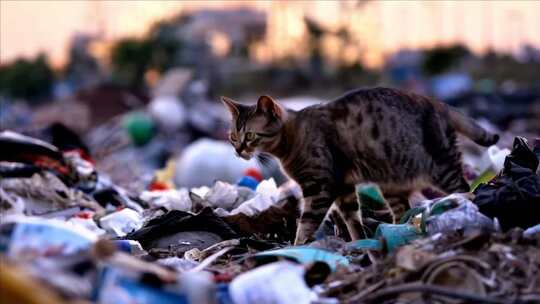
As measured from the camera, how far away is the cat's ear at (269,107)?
18.3ft

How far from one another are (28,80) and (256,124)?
6428 cm

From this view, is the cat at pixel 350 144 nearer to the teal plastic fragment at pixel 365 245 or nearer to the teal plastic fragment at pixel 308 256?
the teal plastic fragment at pixel 365 245

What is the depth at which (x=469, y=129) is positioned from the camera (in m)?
6.00

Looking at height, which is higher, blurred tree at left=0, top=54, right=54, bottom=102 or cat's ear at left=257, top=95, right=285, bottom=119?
cat's ear at left=257, top=95, right=285, bottom=119

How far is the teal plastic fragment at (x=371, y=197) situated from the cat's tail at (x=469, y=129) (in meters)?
0.62

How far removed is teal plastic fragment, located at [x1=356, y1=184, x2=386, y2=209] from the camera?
591 cm

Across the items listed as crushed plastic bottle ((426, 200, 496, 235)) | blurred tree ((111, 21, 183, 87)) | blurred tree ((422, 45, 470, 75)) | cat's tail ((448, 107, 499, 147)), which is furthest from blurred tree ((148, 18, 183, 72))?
crushed plastic bottle ((426, 200, 496, 235))

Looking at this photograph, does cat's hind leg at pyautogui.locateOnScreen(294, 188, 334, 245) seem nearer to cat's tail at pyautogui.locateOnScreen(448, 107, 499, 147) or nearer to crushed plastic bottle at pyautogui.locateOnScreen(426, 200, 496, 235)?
cat's tail at pyautogui.locateOnScreen(448, 107, 499, 147)

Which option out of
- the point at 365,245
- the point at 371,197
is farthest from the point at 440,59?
the point at 365,245

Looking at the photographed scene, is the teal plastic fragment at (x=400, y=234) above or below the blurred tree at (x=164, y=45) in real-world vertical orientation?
below

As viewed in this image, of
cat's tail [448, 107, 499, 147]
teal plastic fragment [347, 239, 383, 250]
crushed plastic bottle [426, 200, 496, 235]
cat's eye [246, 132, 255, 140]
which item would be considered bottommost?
teal plastic fragment [347, 239, 383, 250]

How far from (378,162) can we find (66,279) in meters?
3.04

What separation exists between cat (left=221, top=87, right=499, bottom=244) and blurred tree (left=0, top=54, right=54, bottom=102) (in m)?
62.3

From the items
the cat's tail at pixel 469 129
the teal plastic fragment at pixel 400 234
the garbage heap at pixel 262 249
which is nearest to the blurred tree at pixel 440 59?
the garbage heap at pixel 262 249
